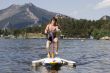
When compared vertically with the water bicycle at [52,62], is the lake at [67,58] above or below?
below

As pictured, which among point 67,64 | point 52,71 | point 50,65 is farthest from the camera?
point 67,64

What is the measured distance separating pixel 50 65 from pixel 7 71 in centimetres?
313

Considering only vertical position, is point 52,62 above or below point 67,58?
above

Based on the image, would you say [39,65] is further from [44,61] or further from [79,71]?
[79,71]

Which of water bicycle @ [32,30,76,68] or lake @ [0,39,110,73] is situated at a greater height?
water bicycle @ [32,30,76,68]

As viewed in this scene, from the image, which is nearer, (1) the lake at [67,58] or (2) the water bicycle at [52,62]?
(1) the lake at [67,58]

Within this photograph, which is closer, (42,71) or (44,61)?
(42,71)

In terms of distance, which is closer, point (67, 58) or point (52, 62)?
point (52, 62)

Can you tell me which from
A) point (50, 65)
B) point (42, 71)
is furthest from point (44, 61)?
point (42, 71)

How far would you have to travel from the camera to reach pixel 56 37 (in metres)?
25.6

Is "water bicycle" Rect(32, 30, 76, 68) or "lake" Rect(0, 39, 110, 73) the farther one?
"water bicycle" Rect(32, 30, 76, 68)

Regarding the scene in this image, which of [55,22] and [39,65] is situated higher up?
[55,22]

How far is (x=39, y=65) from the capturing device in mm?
26031

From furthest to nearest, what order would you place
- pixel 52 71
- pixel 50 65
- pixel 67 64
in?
pixel 67 64
pixel 50 65
pixel 52 71
